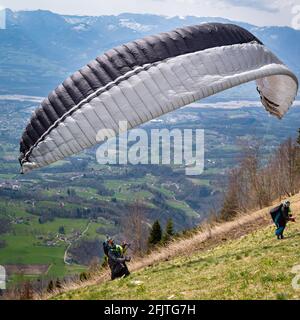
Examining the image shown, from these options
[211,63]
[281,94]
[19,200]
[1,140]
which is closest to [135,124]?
[211,63]

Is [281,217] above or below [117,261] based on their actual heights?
above

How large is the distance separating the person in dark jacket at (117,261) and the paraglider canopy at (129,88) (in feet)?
15.0

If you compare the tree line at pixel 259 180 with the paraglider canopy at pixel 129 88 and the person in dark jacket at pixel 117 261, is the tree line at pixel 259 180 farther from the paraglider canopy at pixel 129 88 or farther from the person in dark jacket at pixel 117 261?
the paraglider canopy at pixel 129 88

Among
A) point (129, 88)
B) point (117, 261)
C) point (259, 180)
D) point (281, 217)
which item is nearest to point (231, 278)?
point (129, 88)

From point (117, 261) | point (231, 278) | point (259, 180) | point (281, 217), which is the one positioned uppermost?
point (231, 278)

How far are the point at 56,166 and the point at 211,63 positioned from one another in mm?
147413

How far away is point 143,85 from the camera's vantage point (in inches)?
376

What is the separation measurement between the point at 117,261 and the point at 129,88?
572cm

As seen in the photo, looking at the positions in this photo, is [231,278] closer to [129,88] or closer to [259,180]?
[129,88]

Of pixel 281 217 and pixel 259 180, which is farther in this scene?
pixel 259 180

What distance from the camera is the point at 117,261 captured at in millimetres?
13586

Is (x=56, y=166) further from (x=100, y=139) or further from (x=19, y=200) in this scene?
(x=100, y=139)

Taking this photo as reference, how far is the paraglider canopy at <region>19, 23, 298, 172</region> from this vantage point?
9320 mm

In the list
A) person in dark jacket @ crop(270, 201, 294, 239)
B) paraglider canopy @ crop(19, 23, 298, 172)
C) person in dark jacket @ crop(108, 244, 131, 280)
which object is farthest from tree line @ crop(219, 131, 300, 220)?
paraglider canopy @ crop(19, 23, 298, 172)
